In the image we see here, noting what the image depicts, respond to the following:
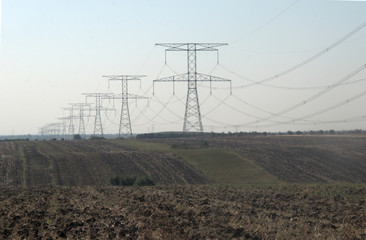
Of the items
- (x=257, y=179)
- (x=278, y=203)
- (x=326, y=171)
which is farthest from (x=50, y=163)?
(x=278, y=203)

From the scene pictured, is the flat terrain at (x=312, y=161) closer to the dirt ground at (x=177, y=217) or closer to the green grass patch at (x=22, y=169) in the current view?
the dirt ground at (x=177, y=217)

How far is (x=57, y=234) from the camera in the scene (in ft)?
59.3

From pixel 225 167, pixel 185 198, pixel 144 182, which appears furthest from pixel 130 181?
pixel 185 198

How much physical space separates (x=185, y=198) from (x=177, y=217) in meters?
8.92

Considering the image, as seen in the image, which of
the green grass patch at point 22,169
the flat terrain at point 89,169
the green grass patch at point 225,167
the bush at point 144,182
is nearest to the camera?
the bush at point 144,182

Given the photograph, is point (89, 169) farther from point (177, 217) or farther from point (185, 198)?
point (177, 217)

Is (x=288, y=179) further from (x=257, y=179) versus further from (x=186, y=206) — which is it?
(x=186, y=206)

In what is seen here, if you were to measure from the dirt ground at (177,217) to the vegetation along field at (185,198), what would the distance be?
46mm

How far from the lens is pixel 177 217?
71.0 ft

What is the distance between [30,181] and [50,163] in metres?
10.3

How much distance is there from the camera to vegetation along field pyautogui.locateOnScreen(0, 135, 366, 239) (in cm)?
1870

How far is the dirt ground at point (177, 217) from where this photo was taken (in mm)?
17875

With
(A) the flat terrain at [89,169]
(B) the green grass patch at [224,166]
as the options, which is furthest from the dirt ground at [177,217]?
(B) the green grass patch at [224,166]

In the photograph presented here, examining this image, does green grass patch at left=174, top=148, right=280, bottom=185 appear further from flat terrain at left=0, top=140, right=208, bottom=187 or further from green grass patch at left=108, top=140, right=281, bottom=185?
flat terrain at left=0, top=140, right=208, bottom=187
